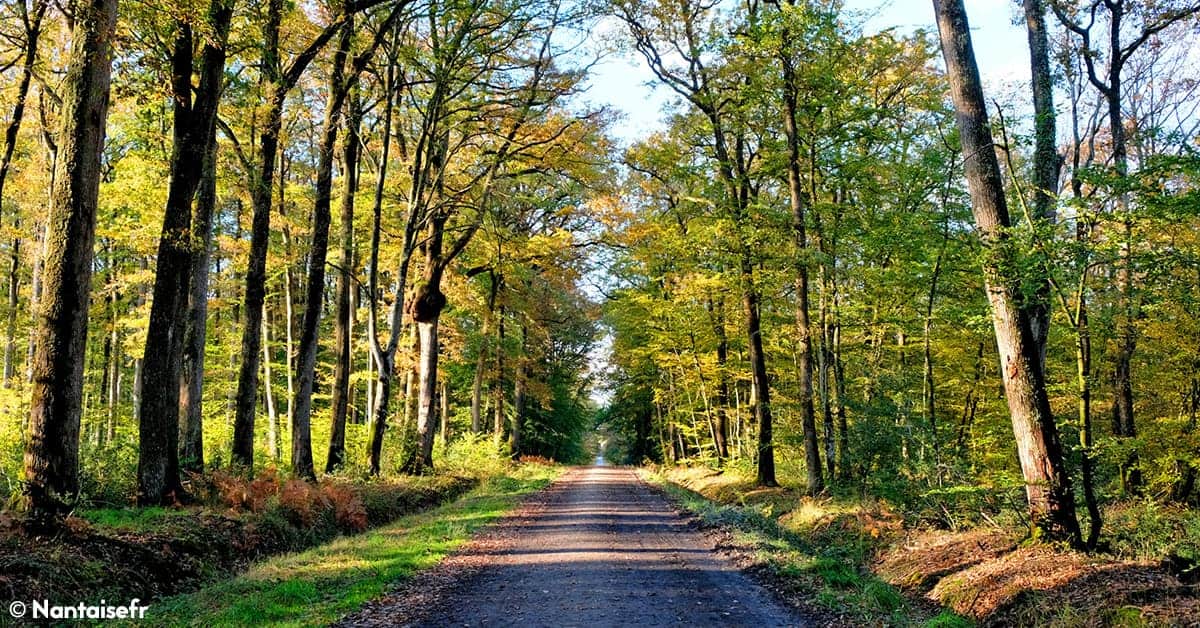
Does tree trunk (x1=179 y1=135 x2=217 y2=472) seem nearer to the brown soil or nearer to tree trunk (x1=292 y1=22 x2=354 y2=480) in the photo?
tree trunk (x1=292 y1=22 x2=354 y2=480)

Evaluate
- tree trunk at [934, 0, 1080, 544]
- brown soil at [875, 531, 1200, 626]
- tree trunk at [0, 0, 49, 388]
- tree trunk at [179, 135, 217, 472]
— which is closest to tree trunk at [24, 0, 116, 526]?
tree trunk at [0, 0, 49, 388]

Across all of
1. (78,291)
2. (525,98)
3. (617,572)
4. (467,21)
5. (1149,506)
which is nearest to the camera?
(78,291)

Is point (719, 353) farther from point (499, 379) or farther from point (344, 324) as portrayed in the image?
point (344, 324)

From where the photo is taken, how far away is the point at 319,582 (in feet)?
24.8

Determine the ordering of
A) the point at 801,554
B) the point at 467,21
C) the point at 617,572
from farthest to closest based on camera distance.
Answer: the point at 467,21 < the point at 801,554 < the point at 617,572

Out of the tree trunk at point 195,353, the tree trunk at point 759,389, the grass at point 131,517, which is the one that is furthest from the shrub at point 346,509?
the tree trunk at point 759,389

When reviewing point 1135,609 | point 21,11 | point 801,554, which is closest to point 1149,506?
point 801,554

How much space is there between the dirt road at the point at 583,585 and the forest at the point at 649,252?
2106mm

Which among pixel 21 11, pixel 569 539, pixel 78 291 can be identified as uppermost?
pixel 21 11

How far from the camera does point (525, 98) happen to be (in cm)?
1884

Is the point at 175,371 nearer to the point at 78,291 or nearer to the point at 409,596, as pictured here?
the point at 78,291

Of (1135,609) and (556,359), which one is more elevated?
(556,359)

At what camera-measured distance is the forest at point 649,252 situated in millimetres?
7379

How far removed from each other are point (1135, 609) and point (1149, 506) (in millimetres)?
7103
